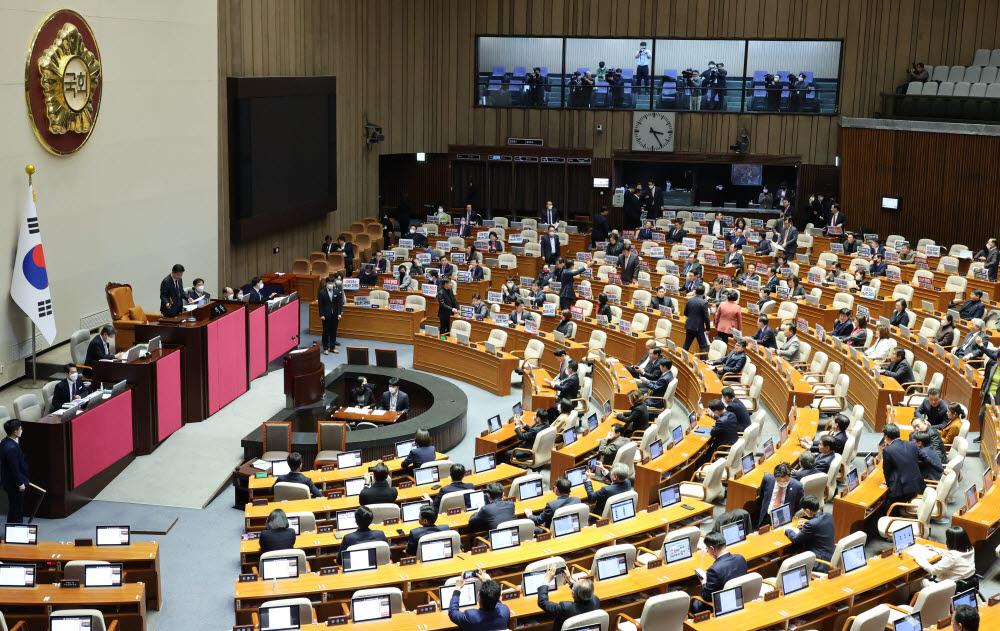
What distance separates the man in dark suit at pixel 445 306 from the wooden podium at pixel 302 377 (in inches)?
164

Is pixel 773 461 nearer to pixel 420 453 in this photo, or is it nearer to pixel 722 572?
pixel 722 572

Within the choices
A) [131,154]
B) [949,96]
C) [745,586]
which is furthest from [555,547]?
[949,96]

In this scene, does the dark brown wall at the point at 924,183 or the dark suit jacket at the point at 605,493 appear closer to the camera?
the dark suit jacket at the point at 605,493

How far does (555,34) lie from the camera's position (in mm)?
30125

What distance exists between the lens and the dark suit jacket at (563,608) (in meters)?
8.10

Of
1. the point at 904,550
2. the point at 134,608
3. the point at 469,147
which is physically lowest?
the point at 134,608

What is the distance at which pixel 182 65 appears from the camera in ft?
63.6

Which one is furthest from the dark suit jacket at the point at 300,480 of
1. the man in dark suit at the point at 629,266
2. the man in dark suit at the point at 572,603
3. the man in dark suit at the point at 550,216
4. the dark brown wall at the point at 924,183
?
the dark brown wall at the point at 924,183

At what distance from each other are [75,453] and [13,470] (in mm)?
858

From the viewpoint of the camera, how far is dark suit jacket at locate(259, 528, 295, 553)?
1003 centimetres

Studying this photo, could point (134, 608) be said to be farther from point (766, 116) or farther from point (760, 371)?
point (766, 116)

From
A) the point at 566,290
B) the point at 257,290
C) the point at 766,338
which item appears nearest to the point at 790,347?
the point at 766,338

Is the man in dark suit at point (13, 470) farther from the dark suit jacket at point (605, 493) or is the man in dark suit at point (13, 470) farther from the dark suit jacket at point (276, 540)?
the dark suit jacket at point (605, 493)

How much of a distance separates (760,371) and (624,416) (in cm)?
406
